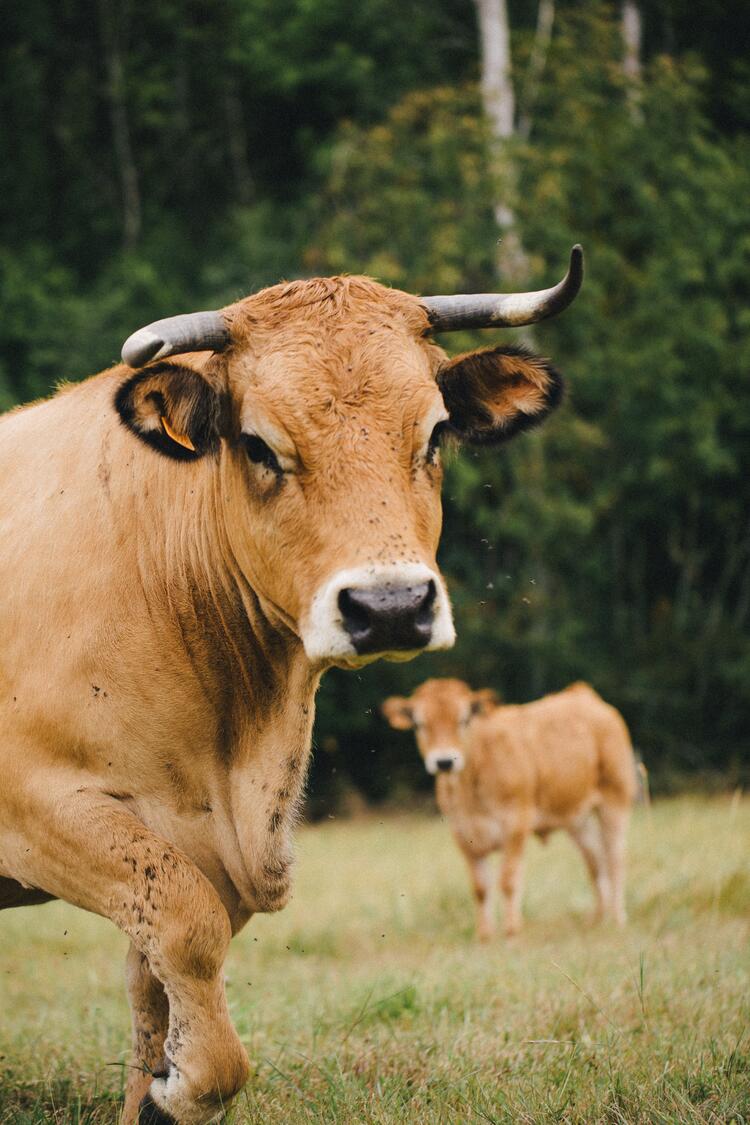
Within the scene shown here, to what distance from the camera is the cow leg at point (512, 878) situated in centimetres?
854

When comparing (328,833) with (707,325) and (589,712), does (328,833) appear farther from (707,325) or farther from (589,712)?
(707,325)

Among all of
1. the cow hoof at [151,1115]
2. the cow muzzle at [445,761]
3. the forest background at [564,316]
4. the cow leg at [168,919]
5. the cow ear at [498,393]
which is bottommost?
the forest background at [564,316]

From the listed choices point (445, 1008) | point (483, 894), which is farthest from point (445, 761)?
point (445, 1008)

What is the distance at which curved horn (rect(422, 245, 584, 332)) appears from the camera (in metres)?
4.15

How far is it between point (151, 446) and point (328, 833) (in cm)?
1334

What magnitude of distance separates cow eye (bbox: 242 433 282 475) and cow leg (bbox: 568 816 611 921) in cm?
567

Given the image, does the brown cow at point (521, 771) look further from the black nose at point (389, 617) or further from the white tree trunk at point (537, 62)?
the white tree trunk at point (537, 62)

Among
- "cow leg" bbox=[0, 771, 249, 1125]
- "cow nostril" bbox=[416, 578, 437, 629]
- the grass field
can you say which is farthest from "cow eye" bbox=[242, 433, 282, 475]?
the grass field

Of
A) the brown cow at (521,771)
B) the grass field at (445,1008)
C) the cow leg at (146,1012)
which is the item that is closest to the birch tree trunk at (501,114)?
the brown cow at (521,771)

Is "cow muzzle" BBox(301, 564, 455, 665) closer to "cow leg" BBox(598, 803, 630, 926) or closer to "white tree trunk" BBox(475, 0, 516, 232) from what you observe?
"cow leg" BBox(598, 803, 630, 926)

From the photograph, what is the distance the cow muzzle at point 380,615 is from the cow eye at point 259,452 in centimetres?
52

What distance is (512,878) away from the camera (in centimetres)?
916

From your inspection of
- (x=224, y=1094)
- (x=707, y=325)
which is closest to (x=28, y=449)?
(x=224, y=1094)

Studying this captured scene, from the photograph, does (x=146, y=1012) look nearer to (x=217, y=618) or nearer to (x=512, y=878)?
(x=217, y=618)
